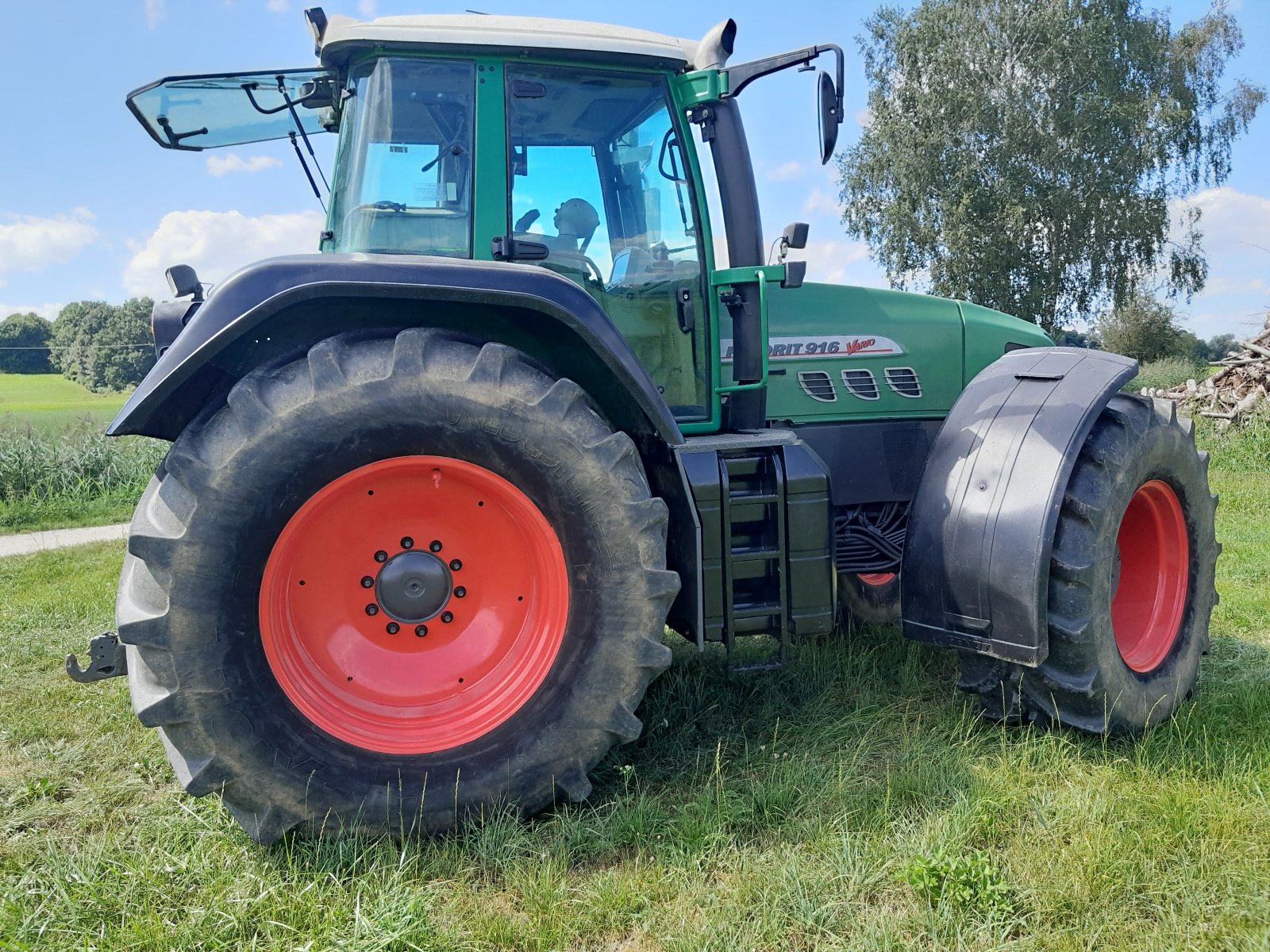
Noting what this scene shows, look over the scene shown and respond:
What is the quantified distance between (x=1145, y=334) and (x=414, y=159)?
3152cm

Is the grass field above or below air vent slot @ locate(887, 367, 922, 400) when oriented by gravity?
below

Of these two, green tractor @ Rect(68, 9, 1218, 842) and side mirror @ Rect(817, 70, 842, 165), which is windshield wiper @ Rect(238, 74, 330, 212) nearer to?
green tractor @ Rect(68, 9, 1218, 842)

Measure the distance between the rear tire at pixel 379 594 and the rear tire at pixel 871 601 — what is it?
2.27 m

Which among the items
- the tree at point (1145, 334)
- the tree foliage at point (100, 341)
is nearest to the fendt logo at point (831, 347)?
the tree foliage at point (100, 341)

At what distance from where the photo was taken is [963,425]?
10.5 ft

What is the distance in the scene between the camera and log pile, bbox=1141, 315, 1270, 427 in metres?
11.5

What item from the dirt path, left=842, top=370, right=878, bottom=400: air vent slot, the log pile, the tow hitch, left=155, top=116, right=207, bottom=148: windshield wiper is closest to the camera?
the tow hitch

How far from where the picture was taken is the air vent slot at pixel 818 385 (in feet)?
12.5

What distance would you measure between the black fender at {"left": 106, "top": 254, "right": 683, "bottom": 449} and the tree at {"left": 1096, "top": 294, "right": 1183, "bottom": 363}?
29709 millimetres

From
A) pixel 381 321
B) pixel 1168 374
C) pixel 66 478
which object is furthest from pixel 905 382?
pixel 1168 374

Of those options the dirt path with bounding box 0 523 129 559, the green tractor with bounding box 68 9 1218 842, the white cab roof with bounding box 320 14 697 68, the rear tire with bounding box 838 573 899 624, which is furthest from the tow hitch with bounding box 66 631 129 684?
the dirt path with bounding box 0 523 129 559

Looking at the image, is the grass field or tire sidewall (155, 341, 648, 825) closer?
tire sidewall (155, 341, 648, 825)

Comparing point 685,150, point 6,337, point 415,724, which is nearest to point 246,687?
point 415,724

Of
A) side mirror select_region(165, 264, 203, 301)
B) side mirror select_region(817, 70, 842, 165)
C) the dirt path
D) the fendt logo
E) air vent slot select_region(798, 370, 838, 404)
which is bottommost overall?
the dirt path
